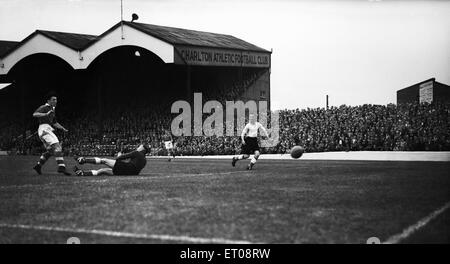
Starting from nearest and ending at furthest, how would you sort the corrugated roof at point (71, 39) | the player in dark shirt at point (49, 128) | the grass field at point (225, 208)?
1. the grass field at point (225, 208)
2. the player in dark shirt at point (49, 128)
3. the corrugated roof at point (71, 39)

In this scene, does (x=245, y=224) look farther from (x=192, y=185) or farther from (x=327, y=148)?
(x=327, y=148)

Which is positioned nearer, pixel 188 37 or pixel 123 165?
pixel 123 165

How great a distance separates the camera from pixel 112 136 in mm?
26219

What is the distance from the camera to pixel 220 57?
28609 mm

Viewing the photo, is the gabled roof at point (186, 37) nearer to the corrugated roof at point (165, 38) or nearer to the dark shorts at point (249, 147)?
the corrugated roof at point (165, 38)

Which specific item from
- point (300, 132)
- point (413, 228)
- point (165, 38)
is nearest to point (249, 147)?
point (300, 132)

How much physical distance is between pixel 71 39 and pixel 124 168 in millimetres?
14777

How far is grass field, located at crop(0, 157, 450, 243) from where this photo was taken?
7164 millimetres

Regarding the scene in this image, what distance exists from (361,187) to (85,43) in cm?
1941

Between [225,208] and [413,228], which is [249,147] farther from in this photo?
[413,228]

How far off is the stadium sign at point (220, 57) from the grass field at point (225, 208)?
522 inches

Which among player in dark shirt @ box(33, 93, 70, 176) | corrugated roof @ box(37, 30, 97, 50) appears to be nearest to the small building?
player in dark shirt @ box(33, 93, 70, 176)

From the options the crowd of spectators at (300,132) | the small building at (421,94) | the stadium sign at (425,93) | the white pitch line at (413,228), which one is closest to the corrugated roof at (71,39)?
the crowd of spectators at (300,132)

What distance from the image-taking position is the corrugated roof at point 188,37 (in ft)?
86.6
